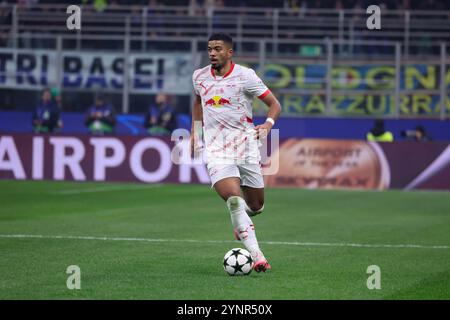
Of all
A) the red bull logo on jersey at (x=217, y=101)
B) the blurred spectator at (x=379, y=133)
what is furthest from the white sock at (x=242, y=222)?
the blurred spectator at (x=379, y=133)

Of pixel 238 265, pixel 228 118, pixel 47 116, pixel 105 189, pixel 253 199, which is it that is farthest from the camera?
pixel 47 116

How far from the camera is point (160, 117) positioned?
94.9 ft

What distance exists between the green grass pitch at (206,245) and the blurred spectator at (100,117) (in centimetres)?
684

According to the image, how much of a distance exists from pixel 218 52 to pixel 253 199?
5.54 ft

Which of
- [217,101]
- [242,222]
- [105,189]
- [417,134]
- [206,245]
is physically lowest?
[105,189]

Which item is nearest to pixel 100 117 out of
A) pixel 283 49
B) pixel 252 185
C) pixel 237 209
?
pixel 283 49

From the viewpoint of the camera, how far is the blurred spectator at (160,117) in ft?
94.3

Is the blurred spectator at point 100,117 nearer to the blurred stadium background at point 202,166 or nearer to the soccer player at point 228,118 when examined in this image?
the blurred stadium background at point 202,166

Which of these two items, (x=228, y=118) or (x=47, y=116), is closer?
(x=228, y=118)

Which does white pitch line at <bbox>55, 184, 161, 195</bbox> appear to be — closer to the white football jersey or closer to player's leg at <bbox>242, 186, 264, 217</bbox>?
player's leg at <bbox>242, 186, 264, 217</bbox>

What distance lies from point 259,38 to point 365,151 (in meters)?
7.59

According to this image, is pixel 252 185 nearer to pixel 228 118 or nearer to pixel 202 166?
pixel 228 118

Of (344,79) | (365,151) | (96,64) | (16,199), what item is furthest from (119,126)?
(16,199)

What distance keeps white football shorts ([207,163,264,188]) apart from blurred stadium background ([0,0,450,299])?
3.09 ft
